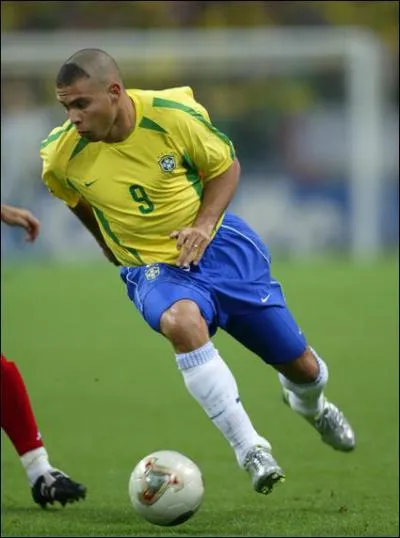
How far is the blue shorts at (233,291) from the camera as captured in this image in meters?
6.56

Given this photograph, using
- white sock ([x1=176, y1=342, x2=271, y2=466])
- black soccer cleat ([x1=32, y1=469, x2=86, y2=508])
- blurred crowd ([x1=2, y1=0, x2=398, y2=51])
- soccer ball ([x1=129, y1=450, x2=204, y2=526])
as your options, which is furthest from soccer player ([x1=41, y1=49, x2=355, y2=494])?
blurred crowd ([x1=2, y1=0, x2=398, y2=51])

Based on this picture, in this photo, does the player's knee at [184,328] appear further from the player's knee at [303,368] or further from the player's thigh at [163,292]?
the player's knee at [303,368]

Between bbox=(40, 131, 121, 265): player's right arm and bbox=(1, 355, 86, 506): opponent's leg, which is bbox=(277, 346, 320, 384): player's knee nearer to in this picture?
bbox=(40, 131, 121, 265): player's right arm

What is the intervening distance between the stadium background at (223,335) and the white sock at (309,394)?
1.58ft

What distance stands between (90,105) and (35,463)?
2275 millimetres

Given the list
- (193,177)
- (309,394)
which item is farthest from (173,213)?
(309,394)

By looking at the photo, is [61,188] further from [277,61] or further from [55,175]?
[277,61]

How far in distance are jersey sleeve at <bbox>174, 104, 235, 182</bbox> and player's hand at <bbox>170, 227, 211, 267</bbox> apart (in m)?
0.40

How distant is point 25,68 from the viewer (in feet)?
Result: 84.3

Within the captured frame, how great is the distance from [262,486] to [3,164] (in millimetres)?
19263


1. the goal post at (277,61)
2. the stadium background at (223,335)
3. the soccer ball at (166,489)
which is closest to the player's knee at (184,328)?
the soccer ball at (166,489)

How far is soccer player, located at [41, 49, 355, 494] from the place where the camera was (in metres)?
6.30

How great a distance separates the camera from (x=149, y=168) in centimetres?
671

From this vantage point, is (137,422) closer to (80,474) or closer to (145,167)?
(80,474)
